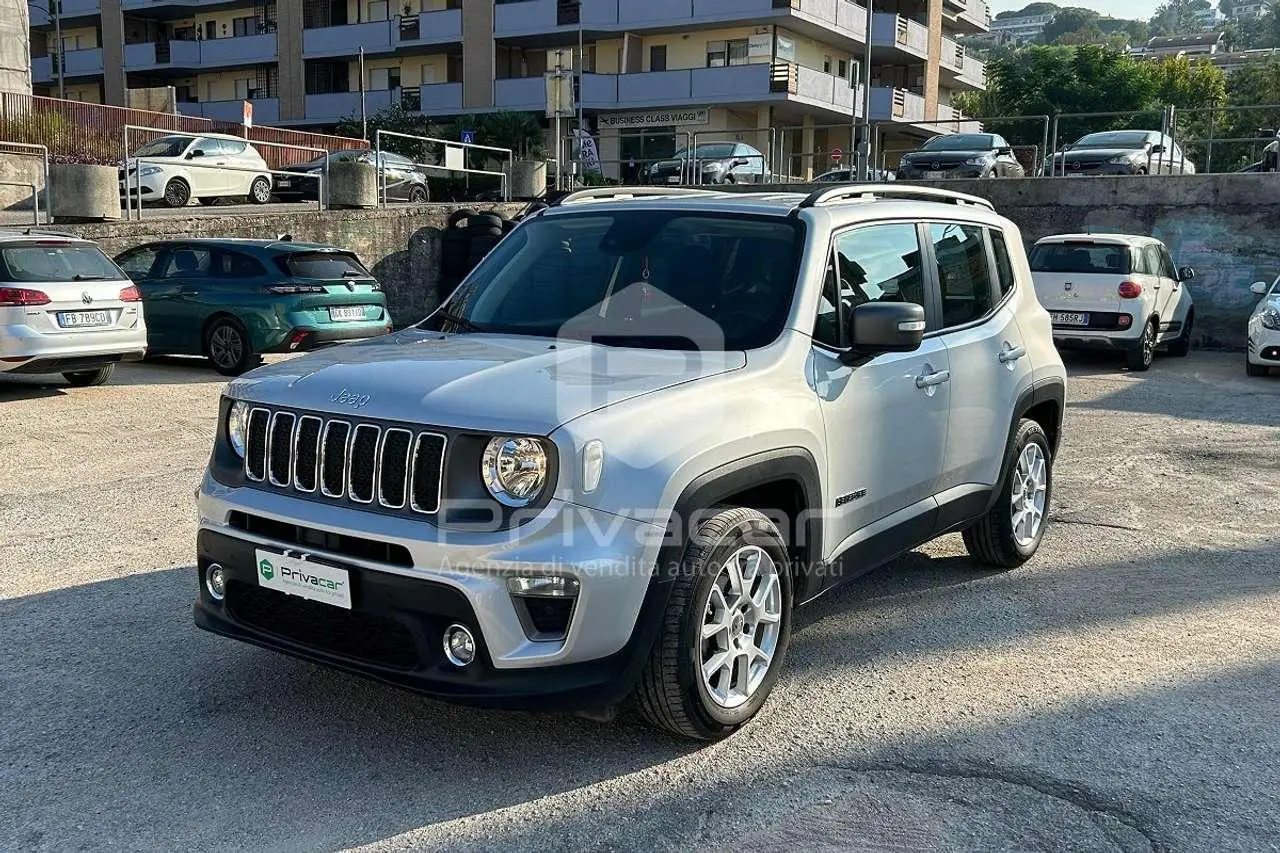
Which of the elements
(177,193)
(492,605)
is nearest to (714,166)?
(177,193)

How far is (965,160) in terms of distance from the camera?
23.5m

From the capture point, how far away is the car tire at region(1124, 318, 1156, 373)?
613 inches

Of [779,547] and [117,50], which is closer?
[779,547]

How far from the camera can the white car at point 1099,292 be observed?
50.5 feet

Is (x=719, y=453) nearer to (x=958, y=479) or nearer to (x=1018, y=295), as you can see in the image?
(x=958, y=479)

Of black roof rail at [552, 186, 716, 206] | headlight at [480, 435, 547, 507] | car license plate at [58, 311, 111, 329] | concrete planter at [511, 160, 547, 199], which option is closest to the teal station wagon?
car license plate at [58, 311, 111, 329]

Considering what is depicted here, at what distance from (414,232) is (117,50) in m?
46.7

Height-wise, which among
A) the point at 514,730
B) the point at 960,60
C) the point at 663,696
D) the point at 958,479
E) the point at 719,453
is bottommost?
the point at 514,730

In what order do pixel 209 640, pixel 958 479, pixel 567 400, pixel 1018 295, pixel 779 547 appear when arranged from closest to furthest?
pixel 567 400 < pixel 779 547 < pixel 209 640 < pixel 958 479 < pixel 1018 295

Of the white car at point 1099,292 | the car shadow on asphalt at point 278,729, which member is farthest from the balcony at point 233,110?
the car shadow on asphalt at point 278,729

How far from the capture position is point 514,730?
13.4 ft

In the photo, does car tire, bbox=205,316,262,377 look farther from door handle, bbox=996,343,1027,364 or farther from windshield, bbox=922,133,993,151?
windshield, bbox=922,133,993,151

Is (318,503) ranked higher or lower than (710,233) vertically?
lower

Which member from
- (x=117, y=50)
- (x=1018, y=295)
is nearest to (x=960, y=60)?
(x=117, y=50)
